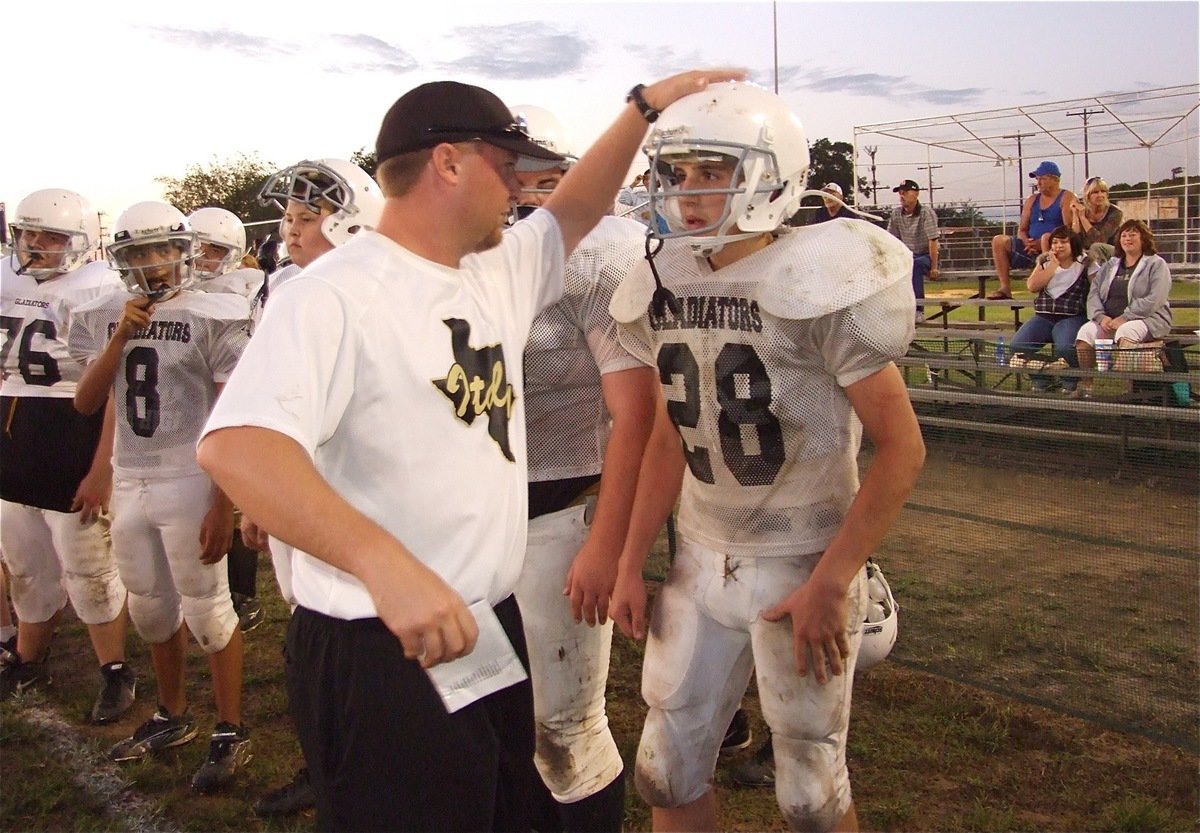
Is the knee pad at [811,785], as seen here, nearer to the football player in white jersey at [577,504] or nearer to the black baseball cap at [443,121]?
the football player in white jersey at [577,504]

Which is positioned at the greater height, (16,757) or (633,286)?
(633,286)

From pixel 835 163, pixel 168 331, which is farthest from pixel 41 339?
pixel 835 163

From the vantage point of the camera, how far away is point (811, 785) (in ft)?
7.95

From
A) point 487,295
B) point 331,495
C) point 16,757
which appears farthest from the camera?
point 16,757

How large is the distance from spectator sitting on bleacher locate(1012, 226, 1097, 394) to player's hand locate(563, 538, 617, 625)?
6500mm

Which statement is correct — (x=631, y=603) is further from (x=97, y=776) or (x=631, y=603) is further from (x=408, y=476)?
(x=97, y=776)

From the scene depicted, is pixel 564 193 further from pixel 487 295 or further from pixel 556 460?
pixel 556 460

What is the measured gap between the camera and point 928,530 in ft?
20.3

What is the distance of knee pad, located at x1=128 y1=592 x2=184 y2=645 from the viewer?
4.00 metres

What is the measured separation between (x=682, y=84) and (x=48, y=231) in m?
3.71

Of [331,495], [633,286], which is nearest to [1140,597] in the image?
[633,286]

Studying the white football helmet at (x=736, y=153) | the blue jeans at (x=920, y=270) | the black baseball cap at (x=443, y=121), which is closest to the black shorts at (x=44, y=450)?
the black baseball cap at (x=443, y=121)

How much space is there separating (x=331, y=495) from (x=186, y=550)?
267cm

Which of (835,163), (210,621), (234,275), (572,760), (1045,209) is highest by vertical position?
(835,163)
